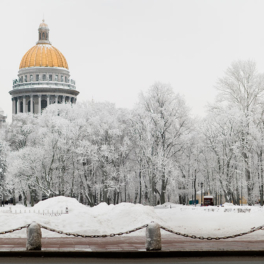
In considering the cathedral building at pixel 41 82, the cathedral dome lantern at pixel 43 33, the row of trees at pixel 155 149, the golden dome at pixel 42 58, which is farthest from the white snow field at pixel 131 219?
the cathedral dome lantern at pixel 43 33

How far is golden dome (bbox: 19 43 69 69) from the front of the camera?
13362 cm

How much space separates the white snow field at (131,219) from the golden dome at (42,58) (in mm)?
89603

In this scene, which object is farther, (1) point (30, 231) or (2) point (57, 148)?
(2) point (57, 148)

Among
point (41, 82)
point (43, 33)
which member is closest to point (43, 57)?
point (41, 82)

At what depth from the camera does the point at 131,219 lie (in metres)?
35.3

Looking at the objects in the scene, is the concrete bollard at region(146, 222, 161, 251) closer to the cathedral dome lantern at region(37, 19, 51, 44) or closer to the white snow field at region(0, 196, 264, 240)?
the white snow field at region(0, 196, 264, 240)

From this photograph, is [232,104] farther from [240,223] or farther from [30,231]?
[30,231]

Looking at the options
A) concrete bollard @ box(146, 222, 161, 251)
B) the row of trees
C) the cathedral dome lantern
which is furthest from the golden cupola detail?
concrete bollard @ box(146, 222, 161, 251)

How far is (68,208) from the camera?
4291 cm

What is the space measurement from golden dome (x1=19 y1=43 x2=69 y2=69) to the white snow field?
89.6 meters

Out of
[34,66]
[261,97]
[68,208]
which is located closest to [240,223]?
[68,208]

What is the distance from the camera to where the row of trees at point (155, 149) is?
56162 millimetres

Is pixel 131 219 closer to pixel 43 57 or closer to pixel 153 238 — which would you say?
pixel 153 238

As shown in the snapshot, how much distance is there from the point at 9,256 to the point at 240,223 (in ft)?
80.1
